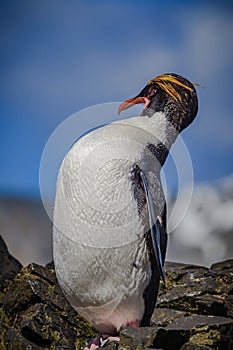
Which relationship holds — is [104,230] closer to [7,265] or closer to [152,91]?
[152,91]

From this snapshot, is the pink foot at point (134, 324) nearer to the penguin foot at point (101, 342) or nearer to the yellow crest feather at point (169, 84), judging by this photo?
the penguin foot at point (101, 342)

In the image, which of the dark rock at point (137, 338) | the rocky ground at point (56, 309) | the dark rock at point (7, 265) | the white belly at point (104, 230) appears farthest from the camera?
the dark rock at point (7, 265)

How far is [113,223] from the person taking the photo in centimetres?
118

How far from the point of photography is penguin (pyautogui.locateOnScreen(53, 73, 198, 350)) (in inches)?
46.5

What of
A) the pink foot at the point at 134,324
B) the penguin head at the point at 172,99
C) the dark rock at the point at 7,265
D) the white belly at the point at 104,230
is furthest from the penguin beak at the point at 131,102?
the dark rock at the point at 7,265

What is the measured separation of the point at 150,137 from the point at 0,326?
0.95 m

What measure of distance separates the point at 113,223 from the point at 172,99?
0.37 m

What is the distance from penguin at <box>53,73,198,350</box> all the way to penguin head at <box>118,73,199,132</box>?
3cm

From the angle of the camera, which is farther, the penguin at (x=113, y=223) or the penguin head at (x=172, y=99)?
the penguin head at (x=172, y=99)

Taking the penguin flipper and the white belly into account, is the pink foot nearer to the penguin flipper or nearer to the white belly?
the white belly

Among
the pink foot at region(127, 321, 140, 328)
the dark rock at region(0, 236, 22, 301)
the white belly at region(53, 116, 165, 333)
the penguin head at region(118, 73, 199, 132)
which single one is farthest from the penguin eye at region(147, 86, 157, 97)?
the dark rock at region(0, 236, 22, 301)

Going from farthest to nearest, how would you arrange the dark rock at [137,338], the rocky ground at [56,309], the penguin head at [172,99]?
1. the rocky ground at [56,309]
2. the penguin head at [172,99]
3. the dark rock at [137,338]

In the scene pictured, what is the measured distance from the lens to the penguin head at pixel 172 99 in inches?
50.8

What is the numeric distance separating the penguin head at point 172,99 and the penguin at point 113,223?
3 centimetres
